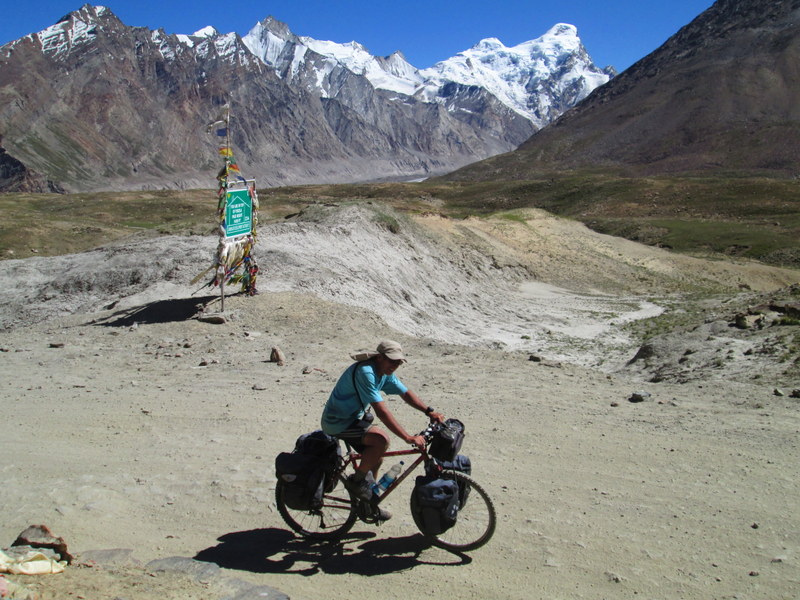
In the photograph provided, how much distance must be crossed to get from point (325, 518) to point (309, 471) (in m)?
0.56

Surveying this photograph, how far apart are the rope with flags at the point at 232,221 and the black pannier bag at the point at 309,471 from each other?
36.9 ft

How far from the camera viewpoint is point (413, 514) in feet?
20.2

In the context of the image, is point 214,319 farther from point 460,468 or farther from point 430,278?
point 430,278

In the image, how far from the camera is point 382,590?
561 cm

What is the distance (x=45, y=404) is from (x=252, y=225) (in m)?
9.13

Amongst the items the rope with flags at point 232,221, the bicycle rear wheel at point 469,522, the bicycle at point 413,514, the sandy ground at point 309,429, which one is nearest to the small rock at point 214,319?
the sandy ground at point 309,429

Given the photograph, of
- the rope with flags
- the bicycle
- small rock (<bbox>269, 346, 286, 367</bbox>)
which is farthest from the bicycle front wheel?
the rope with flags

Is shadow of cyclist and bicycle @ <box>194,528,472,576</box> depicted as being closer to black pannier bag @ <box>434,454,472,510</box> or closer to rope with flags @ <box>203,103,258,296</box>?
black pannier bag @ <box>434,454,472,510</box>

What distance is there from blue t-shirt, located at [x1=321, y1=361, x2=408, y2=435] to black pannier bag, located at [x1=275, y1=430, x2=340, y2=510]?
0.61 ft

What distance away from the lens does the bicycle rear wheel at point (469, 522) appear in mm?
6156

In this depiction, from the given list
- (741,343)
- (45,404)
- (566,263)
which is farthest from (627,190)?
(45,404)

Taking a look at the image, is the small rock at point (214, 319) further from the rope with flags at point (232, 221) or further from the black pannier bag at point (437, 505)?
the black pannier bag at point (437, 505)

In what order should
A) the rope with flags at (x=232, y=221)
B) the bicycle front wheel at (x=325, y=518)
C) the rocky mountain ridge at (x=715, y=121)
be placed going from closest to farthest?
the bicycle front wheel at (x=325, y=518) < the rope with flags at (x=232, y=221) < the rocky mountain ridge at (x=715, y=121)

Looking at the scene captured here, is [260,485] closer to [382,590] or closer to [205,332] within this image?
[382,590]
